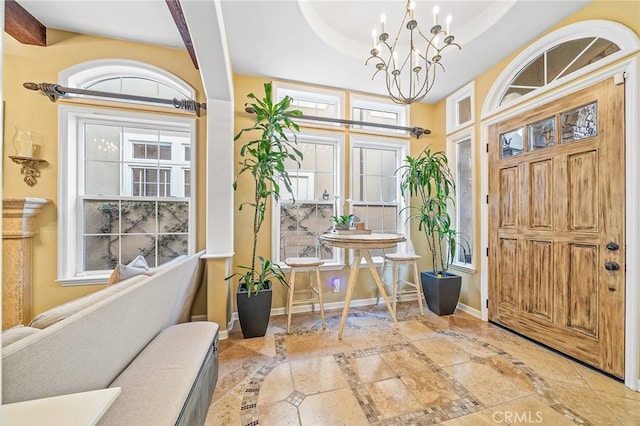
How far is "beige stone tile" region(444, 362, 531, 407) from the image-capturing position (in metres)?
1.89

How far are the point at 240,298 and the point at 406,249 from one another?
2.18m

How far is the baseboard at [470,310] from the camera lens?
10.4ft

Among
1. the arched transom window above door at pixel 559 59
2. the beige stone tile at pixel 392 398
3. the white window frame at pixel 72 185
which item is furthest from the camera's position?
the white window frame at pixel 72 185

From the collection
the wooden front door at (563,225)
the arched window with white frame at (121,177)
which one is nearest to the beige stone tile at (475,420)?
the wooden front door at (563,225)

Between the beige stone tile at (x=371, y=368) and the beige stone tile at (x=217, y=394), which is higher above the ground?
the beige stone tile at (x=371, y=368)

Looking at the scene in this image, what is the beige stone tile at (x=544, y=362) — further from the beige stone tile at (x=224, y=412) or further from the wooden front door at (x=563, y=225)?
the beige stone tile at (x=224, y=412)

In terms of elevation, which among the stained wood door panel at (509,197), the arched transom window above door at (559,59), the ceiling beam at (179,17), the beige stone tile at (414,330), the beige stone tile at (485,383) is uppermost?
the ceiling beam at (179,17)

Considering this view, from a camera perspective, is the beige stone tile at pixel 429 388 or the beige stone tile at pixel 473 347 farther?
the beige stone tile at pixel 473 347

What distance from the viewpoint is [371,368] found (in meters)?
2.21

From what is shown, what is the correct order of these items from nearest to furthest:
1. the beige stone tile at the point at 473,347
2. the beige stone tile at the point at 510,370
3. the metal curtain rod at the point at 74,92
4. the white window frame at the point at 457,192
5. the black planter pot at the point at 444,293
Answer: the beige stone tile at the point at 510,370, the beige stone tile at the point at 473,347, the metal curtain rod at the point at 74,92, the black planter pot at the point at 444,293, the white window frame at the point at 457,192

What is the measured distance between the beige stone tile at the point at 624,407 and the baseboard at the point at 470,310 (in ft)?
4.12

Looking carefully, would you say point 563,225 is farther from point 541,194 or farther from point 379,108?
point 379,108

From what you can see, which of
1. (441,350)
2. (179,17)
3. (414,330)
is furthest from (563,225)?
(179,17)

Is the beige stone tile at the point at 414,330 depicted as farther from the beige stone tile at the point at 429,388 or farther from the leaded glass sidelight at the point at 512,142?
the leaded glass sidelight at the point at 512,142
